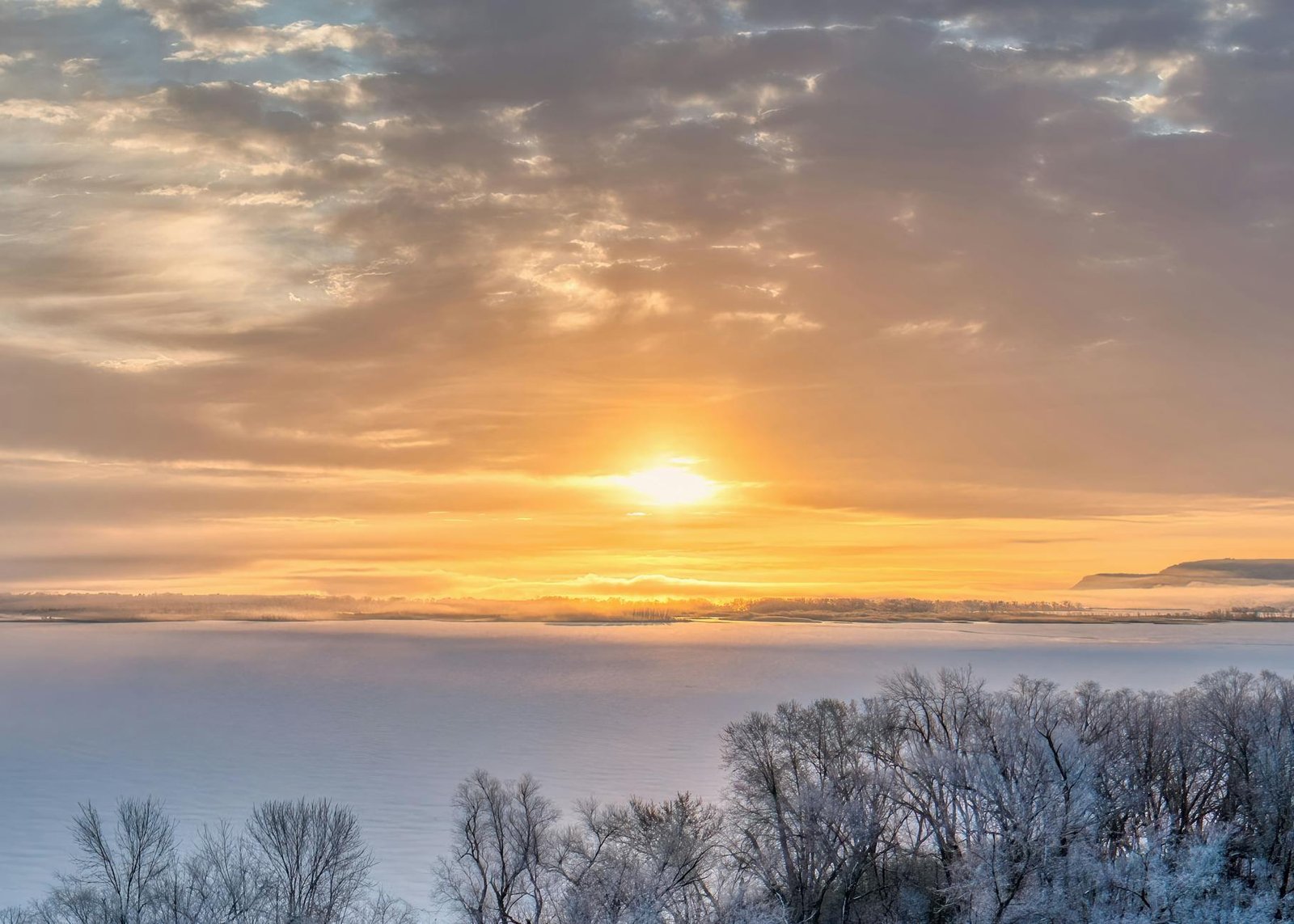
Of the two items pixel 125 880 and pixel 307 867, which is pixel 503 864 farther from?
pixel 125 880

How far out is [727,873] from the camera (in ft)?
91.4

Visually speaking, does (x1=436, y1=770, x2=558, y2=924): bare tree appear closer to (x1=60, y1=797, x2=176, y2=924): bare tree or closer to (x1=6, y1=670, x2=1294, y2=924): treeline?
(x1=6, y1=670, x2=1294, y2=924): treeline

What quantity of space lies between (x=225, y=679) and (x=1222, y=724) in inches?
3840

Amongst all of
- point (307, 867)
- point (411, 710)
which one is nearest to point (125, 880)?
Result: point (307, 867)

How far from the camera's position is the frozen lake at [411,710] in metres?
48.0

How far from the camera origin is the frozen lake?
158 feet

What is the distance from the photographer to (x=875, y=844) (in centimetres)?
2698

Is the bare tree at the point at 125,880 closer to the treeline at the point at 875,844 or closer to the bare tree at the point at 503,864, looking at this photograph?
the treeline at the point at 875,844

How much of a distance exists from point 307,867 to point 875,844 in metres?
15.4

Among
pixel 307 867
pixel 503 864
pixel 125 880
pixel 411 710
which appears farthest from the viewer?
pixel 411 710

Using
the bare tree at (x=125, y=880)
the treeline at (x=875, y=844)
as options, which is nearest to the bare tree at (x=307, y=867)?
the treeline at (x=875, y=844)

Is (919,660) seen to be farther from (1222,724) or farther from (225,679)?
(1222,724)

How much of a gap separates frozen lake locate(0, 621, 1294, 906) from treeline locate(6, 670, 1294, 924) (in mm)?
6935

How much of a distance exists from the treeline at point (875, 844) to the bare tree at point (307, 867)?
0.36 feet
